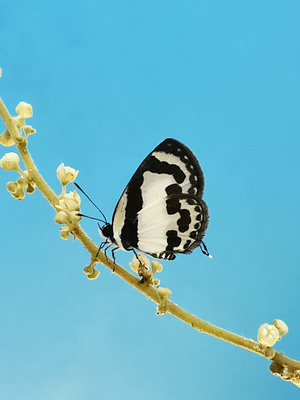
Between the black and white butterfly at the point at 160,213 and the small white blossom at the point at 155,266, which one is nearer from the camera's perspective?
the black and white butterfly at the point at 160,213

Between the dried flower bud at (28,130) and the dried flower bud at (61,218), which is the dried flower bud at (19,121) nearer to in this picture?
the dried flower bud at (28,130)

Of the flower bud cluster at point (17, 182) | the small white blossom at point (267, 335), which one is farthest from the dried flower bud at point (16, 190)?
the small white blossom at point (267, 335)

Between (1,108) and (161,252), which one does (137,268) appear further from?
(1,108)

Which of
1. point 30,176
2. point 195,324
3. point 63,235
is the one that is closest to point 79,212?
point 63,235

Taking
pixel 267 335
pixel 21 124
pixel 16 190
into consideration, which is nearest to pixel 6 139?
pixel 21 124

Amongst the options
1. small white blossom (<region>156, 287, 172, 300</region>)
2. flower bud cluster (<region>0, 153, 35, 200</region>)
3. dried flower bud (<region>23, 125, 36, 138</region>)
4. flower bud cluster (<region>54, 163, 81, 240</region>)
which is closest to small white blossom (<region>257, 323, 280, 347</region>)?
small white blossom (<region>156, 287, 172, 300</region>)

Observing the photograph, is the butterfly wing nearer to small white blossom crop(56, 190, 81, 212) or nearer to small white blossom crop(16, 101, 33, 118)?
small white blossom crop(56, 190, 81, 212)

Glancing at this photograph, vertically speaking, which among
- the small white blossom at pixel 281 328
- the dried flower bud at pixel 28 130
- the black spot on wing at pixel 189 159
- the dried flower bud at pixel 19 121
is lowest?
the small white blossom at pixel 281 328
